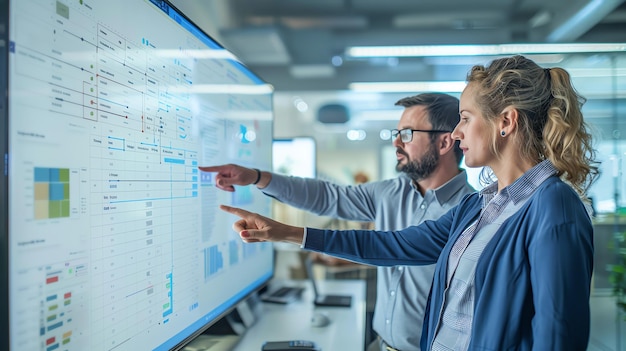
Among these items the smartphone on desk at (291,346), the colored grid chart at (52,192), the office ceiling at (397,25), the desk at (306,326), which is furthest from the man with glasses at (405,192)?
the office ceiling at (397,25)

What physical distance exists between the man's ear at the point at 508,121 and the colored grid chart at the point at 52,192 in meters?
0.95

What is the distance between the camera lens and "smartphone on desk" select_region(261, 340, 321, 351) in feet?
4.88

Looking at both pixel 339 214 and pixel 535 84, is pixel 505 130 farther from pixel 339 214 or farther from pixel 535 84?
pixel 339 214

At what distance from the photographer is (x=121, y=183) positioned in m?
0.90

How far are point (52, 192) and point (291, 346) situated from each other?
1059 millimetres

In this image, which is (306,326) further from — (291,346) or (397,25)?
(397,25)

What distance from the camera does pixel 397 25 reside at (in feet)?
12.1

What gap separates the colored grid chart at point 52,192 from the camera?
2.21 feet

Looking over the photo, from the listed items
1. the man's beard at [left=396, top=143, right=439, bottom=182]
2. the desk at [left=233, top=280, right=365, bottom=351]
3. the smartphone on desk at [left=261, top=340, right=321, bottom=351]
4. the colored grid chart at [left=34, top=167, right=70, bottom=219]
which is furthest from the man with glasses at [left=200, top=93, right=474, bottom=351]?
the colored grid chart at [left=34, top=167, right=70, bottom=219]

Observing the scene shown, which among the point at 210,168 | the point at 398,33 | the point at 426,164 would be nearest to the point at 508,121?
the point at 426,164

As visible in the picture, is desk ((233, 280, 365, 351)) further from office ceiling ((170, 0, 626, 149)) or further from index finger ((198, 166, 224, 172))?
office ceiling ((170, 0, 626, 149))

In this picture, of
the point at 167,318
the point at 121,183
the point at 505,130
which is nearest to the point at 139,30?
the point at 121,183

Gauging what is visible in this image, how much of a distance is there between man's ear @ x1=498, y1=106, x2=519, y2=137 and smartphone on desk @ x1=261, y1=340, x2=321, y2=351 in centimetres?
101

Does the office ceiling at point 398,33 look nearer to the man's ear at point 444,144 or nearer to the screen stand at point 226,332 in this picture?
the man's ear at point 444,144
